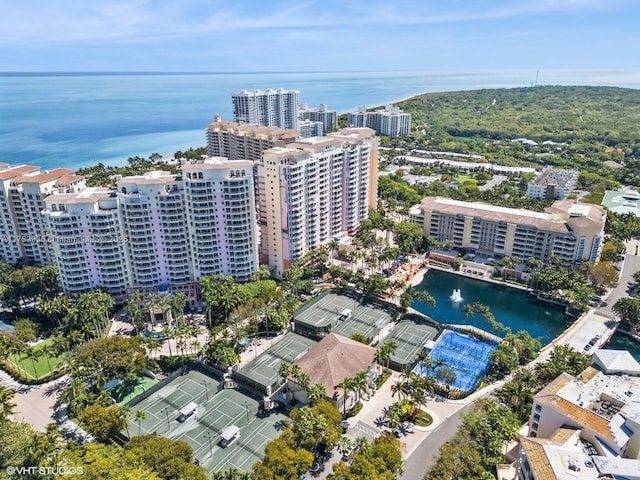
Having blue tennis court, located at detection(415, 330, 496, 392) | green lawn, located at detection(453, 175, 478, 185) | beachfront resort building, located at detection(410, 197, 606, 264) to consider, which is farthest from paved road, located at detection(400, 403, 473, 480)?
green lawn, located at detection(453, 175, 478, 185)

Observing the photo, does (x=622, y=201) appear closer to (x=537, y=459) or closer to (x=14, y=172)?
(x=537, y=459)

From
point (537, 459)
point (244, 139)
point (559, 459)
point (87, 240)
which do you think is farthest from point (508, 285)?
point (244, 139)

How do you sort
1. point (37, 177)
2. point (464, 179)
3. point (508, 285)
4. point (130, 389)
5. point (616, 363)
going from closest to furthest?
1. point (616, 363)
2. point (130, 389)
3. point (37, 177)
4. point (508, 285)
5. point (464, 179)

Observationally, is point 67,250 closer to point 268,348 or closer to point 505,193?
point 268,348

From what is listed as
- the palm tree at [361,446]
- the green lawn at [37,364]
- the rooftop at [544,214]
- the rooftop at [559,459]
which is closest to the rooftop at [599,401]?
the rooftop at [559,459]

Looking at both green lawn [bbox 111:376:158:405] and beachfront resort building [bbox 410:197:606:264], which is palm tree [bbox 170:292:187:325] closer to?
green lawn [bbox 111:376:158:405]

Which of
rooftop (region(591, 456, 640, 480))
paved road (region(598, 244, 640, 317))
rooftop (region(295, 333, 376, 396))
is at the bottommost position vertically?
paved road (region(598, 244, 640, 317))

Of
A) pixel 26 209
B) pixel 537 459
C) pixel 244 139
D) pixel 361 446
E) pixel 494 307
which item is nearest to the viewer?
pixel 537 459

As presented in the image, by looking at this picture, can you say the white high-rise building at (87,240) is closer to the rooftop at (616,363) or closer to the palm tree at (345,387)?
the palm tree at (345,387)
